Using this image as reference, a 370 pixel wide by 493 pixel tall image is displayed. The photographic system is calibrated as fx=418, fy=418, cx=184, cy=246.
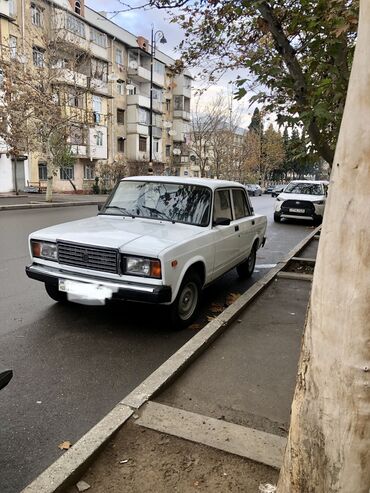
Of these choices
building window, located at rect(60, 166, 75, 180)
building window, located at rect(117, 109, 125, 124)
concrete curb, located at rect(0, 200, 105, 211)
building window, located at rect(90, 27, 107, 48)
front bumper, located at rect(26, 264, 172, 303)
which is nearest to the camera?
front bumper, located at rect(26, 264, 172, 303)

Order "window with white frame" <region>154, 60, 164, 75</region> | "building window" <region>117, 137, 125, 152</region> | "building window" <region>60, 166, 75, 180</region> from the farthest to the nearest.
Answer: "window with white frame" <region>154, 60, 164, 75</region>, "building window" <region>117, 137, 125, 152</region>, "building window" <region>60, 166, 75, 180</region>

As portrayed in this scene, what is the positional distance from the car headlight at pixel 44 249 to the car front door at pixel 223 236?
2.01 meters

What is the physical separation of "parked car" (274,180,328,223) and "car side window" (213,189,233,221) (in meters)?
11.9

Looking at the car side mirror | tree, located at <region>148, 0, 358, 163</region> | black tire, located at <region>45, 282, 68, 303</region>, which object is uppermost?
tree, located at <region>148, 0, 358, 163</region>

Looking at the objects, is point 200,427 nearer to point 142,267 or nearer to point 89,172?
point 142,267

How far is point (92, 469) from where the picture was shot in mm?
2523

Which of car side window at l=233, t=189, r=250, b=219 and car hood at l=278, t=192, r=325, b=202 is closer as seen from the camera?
car side window at l=233, t=189, r=250, b=219

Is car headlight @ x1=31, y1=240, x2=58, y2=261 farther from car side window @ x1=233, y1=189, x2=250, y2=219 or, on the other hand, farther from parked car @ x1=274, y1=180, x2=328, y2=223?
parked car @ x1=274, y1=180, x2=328, y2=223

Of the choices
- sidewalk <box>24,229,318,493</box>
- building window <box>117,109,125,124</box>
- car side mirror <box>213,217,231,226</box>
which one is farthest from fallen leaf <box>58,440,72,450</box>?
building window <box>117,109,125,124</box>

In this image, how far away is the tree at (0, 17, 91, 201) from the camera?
864 inches

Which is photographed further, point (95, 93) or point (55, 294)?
point (95, 93)

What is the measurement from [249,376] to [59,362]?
1842mm

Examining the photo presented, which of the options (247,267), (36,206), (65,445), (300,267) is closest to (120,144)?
(36,206)

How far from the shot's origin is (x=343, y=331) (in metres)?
1.60
